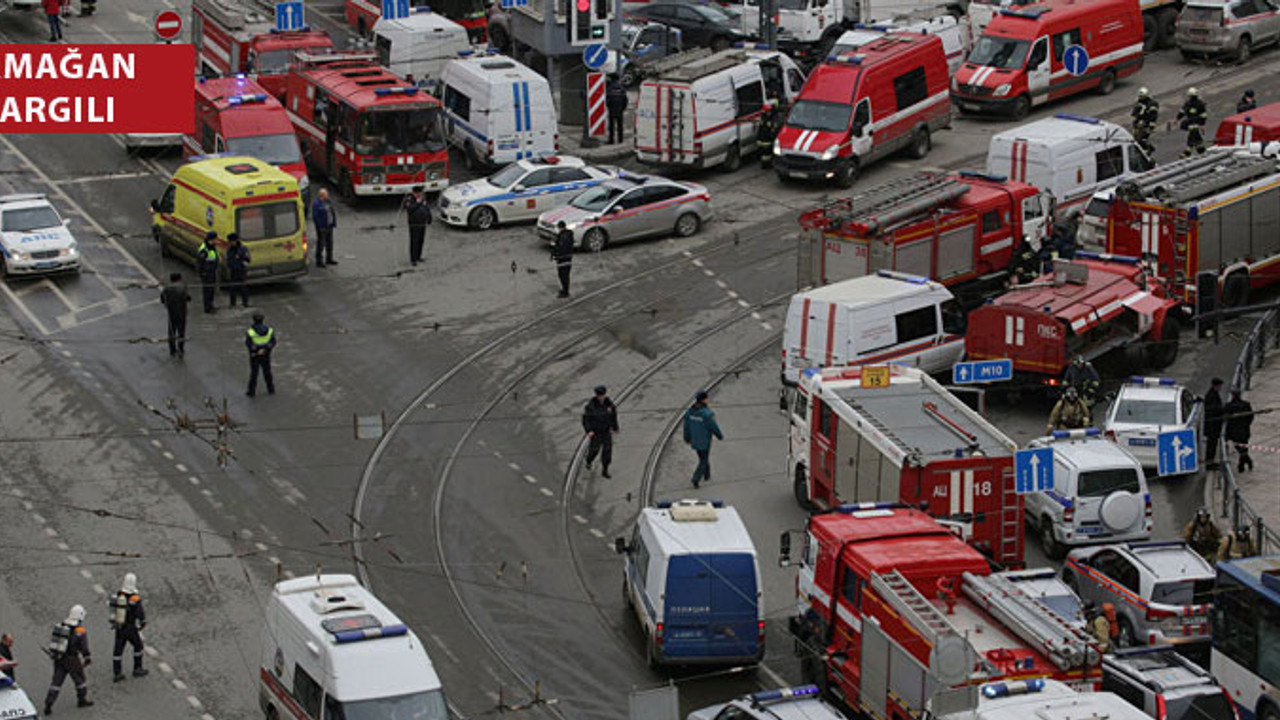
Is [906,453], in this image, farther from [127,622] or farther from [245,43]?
[245,43]

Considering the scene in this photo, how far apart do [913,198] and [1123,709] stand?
2023 cm

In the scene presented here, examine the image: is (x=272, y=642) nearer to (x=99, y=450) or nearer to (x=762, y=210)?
(x=99, y=450)

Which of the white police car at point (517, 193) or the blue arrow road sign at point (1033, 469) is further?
the white police car at point (517, 193)

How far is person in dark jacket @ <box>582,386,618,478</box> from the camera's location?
37.7 m

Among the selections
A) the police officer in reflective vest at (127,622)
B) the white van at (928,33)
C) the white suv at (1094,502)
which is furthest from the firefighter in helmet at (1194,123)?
the police officer in reflective vest at (127,622)

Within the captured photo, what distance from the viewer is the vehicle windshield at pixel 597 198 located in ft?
160

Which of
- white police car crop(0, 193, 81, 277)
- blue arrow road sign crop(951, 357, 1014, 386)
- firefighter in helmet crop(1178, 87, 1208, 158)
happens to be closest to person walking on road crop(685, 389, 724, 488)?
blue arrow road sign crop(951, 357, 1014, 386)

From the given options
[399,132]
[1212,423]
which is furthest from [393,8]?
[1212,423]

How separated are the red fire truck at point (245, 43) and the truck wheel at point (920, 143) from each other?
575 inches

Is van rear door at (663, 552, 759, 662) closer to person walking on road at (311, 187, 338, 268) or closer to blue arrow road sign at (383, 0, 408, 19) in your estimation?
person walking on road at (311, 187, 338, 268)

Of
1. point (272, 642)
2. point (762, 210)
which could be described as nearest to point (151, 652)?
point (272, 642)

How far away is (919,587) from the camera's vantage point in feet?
95.8

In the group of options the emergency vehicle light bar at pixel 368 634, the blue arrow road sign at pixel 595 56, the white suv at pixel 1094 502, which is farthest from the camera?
the blue arrow road sign at pixel 595 56

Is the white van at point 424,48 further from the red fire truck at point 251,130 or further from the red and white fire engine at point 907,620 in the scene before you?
the red and white fire engine at point 907,620
